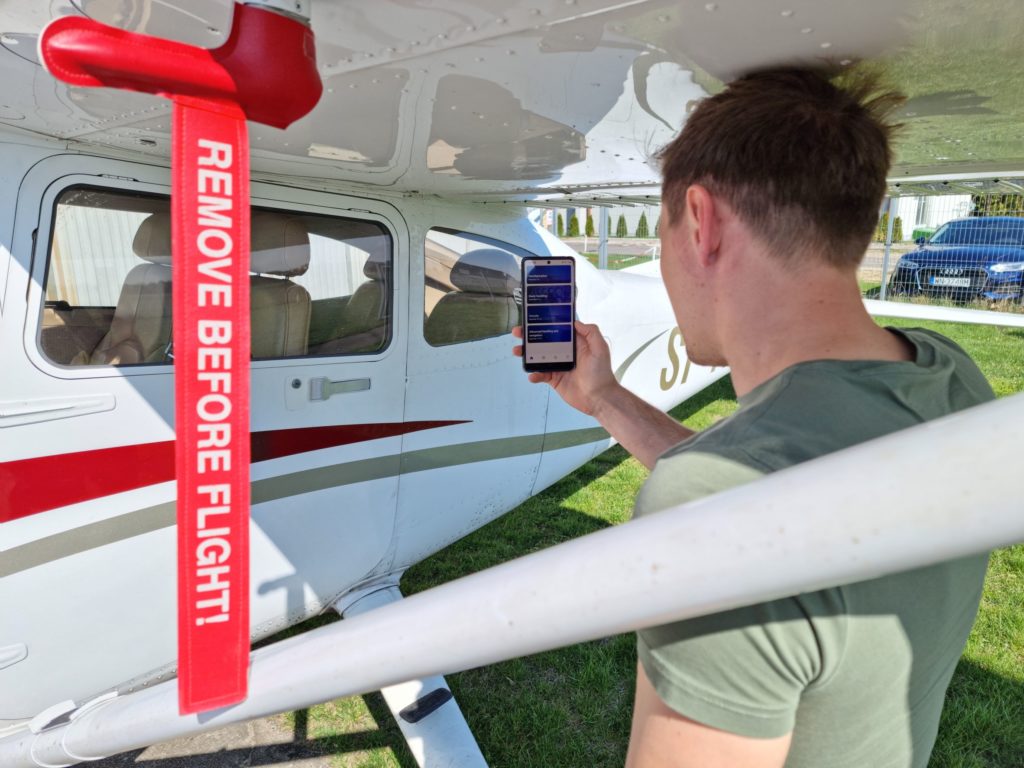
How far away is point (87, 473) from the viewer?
70.8 inches

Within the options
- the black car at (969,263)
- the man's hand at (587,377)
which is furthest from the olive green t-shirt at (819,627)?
the black car at (969,263)

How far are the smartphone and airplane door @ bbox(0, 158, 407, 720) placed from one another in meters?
0.68

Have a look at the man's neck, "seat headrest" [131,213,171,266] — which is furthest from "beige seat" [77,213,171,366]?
the man's neck

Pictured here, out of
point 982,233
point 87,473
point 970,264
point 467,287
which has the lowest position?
point 87,473

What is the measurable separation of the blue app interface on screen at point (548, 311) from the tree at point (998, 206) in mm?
12188

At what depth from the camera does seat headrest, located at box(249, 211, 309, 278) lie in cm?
220

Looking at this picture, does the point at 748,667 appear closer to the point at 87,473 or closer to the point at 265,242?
the point at 87,473

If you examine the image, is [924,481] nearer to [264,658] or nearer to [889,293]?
[264,658]

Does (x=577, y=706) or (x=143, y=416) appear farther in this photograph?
(x=577, y=706)

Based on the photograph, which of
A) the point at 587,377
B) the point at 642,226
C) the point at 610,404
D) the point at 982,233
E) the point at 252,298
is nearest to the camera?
the point at 610,404

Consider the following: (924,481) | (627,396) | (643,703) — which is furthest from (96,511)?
(924,481)

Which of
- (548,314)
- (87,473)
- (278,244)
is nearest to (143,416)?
(87,473)

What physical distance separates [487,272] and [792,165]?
233 centimetres

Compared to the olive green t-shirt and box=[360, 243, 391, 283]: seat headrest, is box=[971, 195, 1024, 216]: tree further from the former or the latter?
the olive green t-shirt
